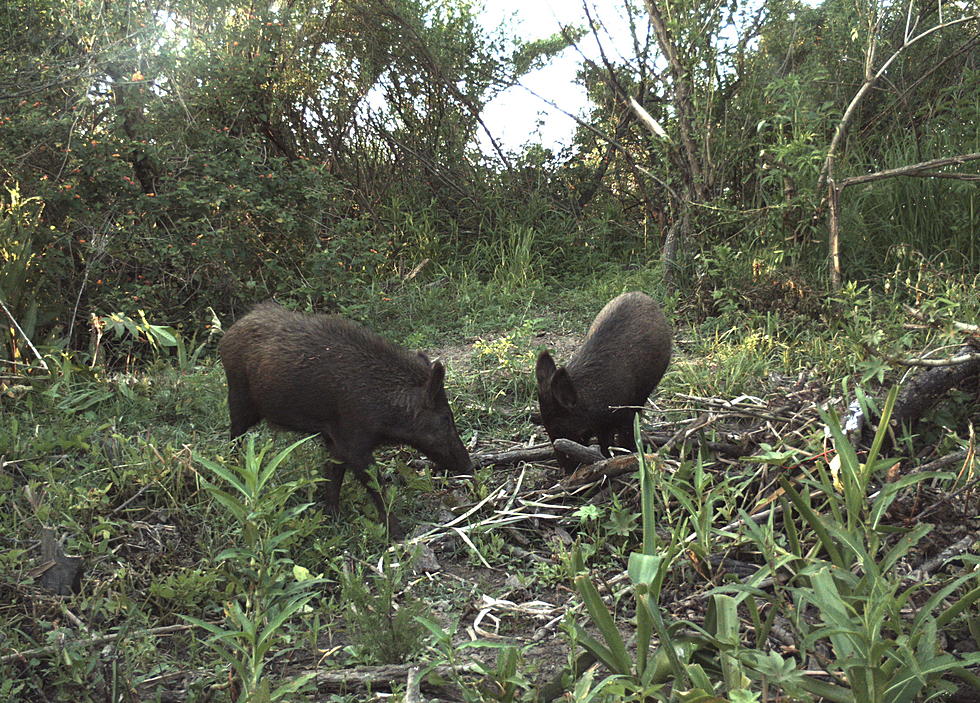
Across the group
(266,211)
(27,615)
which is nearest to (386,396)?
(27,615)

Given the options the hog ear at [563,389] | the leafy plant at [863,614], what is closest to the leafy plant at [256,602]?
the leafy plant at [863,614]

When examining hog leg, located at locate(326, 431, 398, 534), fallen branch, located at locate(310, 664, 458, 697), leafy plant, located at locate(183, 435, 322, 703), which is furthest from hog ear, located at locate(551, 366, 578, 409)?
fallen branch, located at locate(310, 664, 458, 697)

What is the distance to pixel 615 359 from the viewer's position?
15.9 ft

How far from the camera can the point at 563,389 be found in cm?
453

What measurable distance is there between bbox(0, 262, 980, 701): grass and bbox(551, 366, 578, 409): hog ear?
38cm

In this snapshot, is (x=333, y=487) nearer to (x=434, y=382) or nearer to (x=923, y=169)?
(x=434, y=382)

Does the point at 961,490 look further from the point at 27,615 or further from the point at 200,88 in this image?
the point at 200,88

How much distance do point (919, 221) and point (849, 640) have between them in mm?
5284

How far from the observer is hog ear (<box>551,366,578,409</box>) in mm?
4465

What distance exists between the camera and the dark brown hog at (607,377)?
4.58 metres

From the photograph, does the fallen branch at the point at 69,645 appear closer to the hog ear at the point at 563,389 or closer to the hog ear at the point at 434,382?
the hog ear at the point at 434,382

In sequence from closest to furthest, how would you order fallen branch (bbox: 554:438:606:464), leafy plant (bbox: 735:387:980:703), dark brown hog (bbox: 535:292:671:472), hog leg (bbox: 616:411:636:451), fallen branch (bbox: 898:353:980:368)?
leafy plant (bbox: 735:387:980:703), fallen branch (bbox: 898:353:980:368), fallen branch (bbox: 554:438:606:464), dark brown hog (bbox: 535:292:671:472), hog leg (bbox: 616:411:636:451)

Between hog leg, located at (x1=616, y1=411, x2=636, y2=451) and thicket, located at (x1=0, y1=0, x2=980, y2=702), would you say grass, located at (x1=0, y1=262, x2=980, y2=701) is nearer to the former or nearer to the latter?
thicket, located at (x1=0, y1=0, x2=980, y2=702)

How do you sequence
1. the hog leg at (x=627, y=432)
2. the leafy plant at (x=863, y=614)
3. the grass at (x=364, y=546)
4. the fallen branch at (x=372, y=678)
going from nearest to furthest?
the leafy plant at (x=863, y=614) → the grass at (x=364, y=546) → the fallen branch at (x=372, y=678) → the hog leg at (x=627, y=432)
